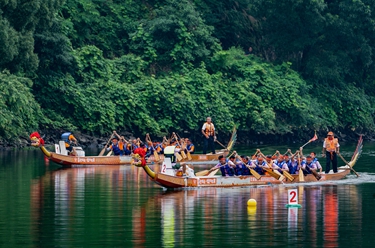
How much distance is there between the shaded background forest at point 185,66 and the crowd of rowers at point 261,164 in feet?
66.9

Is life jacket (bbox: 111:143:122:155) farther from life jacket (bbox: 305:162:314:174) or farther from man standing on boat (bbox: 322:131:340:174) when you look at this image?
life jacket (bbox: 305:162:314:174)

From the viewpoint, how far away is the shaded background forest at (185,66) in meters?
65.0

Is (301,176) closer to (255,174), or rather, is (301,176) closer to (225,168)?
(255,174)

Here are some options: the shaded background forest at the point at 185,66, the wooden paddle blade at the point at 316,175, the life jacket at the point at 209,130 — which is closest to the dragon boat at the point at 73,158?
the life jacket at the point at 209,130

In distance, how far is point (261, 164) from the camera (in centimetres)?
4509

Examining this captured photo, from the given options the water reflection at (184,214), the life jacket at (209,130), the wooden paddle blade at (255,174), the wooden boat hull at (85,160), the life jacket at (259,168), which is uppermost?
the life jacket at (209,130)

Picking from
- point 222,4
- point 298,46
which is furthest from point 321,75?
point 222,4

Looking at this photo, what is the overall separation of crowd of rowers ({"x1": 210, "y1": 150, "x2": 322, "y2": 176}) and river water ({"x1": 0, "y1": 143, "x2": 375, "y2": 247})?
1078 millimetres

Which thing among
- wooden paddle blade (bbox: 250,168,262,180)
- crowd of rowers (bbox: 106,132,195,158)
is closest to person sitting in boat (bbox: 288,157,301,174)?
wooden paddle blade (bbox: 250,168,262,180)

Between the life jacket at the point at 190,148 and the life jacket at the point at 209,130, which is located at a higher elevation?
the life jacket at the point at 209,130

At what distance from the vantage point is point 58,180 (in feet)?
149

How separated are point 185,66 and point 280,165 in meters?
31.6

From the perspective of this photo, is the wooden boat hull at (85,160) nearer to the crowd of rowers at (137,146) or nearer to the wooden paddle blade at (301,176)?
the crowd of rowers at (137,146)

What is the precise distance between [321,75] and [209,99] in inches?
469
